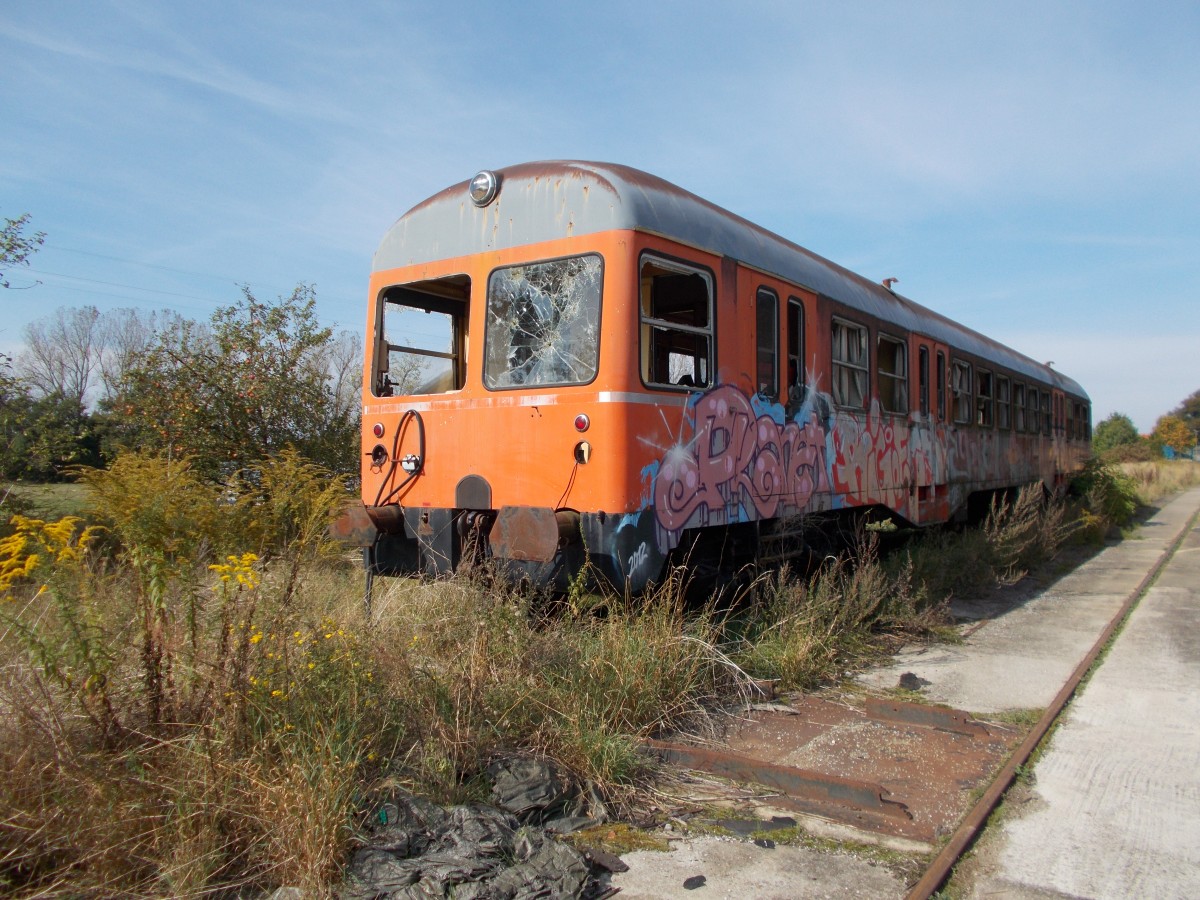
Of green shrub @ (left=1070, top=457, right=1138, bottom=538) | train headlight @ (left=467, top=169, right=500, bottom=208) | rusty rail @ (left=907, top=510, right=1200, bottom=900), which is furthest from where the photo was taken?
green shrub @ (left=1070, top=457, right=1138, bottom=538)

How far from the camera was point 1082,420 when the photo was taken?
1903 centimetres

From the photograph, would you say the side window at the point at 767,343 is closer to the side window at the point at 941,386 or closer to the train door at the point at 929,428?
the train door at the point at 929,428

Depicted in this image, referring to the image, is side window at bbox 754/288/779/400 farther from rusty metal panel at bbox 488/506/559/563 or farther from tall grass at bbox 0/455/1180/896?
rusty metal panel at bbox 488/506/559/563

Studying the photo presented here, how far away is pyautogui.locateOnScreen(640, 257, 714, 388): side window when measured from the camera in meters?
5.58

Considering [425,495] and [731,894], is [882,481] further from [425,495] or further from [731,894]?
[731,894]

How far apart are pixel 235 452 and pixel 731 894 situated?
936cm

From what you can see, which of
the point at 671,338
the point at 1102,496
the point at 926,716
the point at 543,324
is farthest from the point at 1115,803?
the point at 1102,496

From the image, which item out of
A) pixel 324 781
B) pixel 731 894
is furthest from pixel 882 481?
pixel 324 781

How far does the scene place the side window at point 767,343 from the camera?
21.3 ft

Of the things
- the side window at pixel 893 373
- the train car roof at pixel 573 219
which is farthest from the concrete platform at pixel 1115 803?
the train car roof at pixel 573 219

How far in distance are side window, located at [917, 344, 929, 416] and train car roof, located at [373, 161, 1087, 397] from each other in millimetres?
2807

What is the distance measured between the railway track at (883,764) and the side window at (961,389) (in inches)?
193

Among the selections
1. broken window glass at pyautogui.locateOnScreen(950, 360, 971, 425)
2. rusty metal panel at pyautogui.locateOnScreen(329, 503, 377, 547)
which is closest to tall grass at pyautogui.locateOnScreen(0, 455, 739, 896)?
rusty metal panel at pyautogui.locateOnScreen(329, 503, 377, 547)

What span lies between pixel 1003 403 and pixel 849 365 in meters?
6.05
